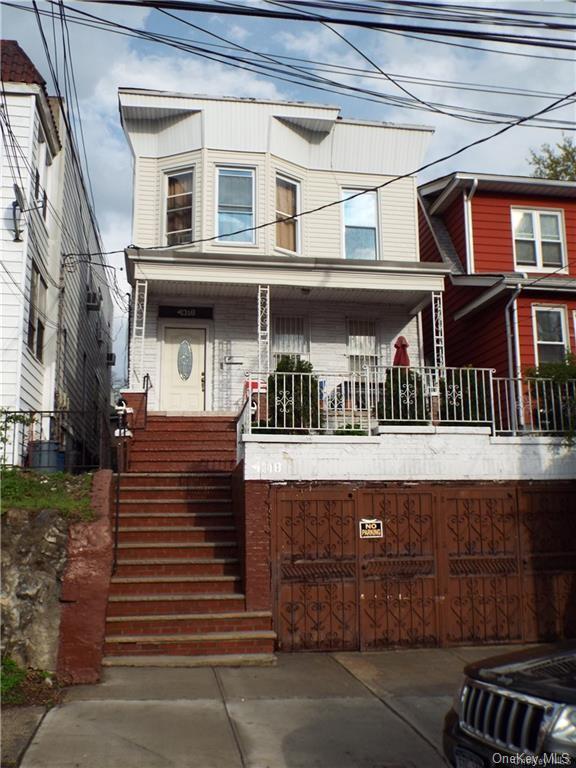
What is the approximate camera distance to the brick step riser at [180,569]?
28.9ft

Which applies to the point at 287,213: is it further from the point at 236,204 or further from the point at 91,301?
the point at 91,301

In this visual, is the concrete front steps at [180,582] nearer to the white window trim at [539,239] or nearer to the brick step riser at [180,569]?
the brick step riser at [180,569]

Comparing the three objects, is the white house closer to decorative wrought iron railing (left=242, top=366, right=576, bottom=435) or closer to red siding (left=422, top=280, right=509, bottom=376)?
decorative wrought iron railing (left=242, top=366, right=576, bottom=435)

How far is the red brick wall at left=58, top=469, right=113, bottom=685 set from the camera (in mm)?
7094

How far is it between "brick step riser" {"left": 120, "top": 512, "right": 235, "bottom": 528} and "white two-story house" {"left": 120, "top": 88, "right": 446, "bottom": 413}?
4020 mm

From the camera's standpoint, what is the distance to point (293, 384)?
9.65 meters

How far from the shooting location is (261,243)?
1426cm

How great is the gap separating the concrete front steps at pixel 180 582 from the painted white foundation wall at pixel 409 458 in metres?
1.27

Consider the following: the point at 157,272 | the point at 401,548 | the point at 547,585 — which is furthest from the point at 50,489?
the point at 547,585

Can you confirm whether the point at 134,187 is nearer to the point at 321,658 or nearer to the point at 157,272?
the point at 157,272

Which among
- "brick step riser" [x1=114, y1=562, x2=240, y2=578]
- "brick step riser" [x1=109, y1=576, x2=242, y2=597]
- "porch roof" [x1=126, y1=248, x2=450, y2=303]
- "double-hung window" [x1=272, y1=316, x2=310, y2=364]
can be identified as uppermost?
"porch roof" [x1=126, y1=248, x2=450, y2=303]

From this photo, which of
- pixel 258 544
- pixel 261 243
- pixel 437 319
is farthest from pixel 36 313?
pixel 437 319

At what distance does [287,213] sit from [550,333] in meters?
6.00

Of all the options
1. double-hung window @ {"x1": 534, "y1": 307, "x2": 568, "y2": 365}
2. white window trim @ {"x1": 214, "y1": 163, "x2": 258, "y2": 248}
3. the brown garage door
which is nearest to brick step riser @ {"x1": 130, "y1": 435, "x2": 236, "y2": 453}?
the brown garage door
